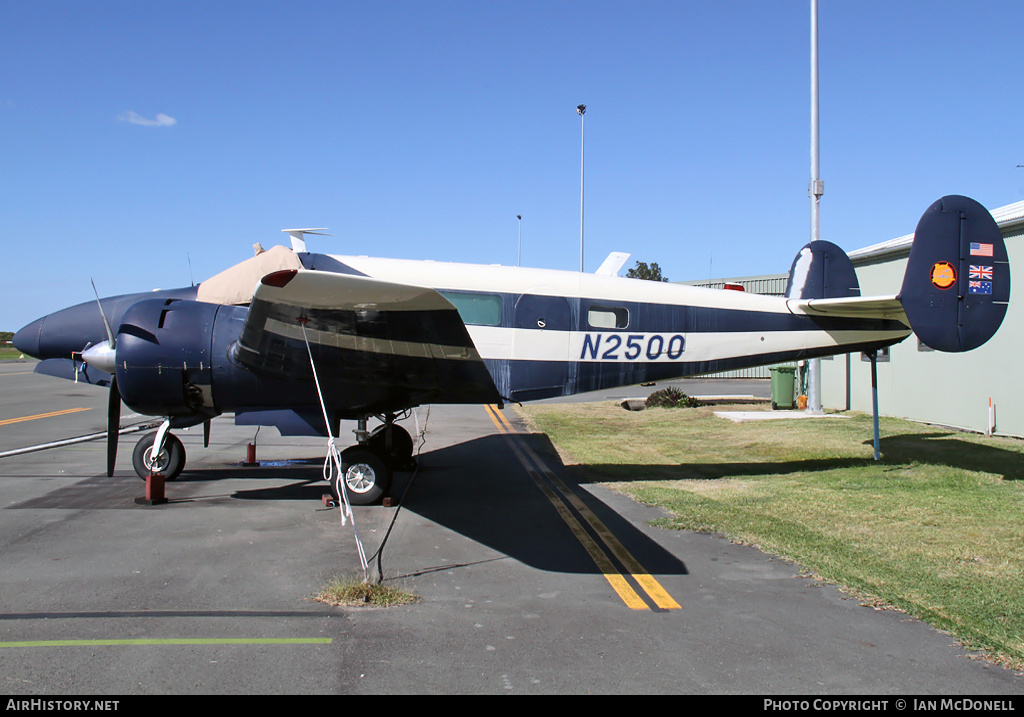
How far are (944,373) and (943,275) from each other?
686 centimetres

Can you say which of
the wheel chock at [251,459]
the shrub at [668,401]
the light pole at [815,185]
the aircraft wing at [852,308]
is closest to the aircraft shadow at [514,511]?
the wheel chock at [251,459]

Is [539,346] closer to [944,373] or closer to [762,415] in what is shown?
[944,373]

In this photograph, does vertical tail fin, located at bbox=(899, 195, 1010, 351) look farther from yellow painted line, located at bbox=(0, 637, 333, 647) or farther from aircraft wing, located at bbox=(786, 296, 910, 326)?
yellow painted line, located at bbox=(0, 637, 333, 647)

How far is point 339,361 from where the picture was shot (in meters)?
8.85

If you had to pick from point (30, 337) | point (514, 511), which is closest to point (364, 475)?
point (514, 511)

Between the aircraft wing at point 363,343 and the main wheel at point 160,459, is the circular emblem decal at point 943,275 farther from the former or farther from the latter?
the main wheel at point 160,459

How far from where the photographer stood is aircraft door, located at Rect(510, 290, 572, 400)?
9938mm

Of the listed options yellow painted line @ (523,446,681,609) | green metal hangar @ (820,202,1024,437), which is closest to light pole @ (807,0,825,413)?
green metal hangar @ (820,202,1024,437)

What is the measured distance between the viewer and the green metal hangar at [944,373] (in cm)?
1394

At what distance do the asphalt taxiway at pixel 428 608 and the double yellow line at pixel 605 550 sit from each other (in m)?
0.03

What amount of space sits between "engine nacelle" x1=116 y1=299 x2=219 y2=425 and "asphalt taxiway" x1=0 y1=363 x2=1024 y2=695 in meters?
1.38

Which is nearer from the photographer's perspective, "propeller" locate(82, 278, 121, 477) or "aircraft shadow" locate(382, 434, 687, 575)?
"aircraft shadow" locate(382, 434, 687, 575)

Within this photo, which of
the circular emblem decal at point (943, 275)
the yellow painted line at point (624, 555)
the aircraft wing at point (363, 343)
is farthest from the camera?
the circular emblem decal at point (943, 275)
